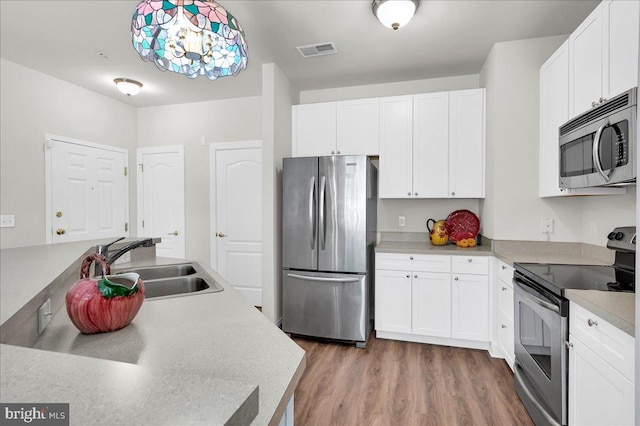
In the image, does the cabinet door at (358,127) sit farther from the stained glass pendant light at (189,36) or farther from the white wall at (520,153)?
the stained glass pendant light at (189,36)

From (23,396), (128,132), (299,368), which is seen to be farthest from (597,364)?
(128,132)

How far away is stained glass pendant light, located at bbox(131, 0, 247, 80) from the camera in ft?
4.54

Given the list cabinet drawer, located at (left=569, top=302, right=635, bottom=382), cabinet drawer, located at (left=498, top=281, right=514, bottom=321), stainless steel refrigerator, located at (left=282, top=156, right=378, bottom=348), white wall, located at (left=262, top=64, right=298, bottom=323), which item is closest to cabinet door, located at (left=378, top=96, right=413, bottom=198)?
stainless steel refrigerator, located at (left=282, top=156, right=378, bottom=348)

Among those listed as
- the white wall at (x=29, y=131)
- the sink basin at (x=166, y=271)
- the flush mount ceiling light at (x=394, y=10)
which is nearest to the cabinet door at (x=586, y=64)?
the flush mount ceiling light at (x=394, y=10)

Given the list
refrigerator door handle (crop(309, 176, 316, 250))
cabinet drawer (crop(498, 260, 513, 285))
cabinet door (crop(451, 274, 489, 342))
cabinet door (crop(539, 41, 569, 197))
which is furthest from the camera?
refrigerator door handle (crop(309, 176, 316, 250))

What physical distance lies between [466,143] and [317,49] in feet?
5.38

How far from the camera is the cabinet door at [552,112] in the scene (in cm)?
225

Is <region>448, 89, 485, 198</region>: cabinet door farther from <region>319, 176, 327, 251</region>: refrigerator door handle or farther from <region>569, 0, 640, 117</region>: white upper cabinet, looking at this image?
<region>319, 176, 327, 251</region>: refrigerator door handle

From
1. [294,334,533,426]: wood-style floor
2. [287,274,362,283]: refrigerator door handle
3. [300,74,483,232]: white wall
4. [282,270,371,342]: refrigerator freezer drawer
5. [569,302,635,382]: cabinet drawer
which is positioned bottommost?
[294,334,533,426]: wood-style floor

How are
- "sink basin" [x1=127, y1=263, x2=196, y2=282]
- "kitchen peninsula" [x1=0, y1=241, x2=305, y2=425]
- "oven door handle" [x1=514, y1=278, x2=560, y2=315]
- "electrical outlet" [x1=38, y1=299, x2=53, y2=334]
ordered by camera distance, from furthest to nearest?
"sink basin" [x1=127, y1=263, x2=196, y2=282] → "oven door handle" [x1=514, y1=278, x2=560, y2=315] → "electrical outlet" [x1=38, y1=299, x2=53, y2=334] → "kitchen peninsula" [x1=0, y1=241, x2=305, y2=425]

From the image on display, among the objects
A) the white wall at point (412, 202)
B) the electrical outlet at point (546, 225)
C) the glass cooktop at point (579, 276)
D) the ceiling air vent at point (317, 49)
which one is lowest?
the glass cooktop at point (579, 276)

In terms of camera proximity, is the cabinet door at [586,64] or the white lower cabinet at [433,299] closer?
the cabinet door at [586,64]

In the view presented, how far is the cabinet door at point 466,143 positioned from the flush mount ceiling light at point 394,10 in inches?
46.0

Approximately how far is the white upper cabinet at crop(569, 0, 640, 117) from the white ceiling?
0.49 metres
